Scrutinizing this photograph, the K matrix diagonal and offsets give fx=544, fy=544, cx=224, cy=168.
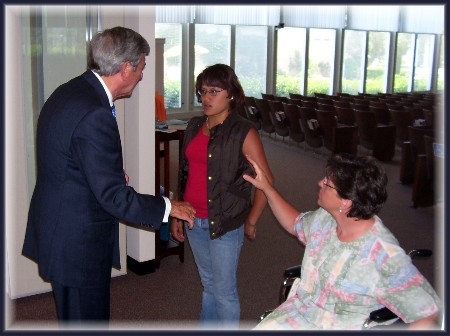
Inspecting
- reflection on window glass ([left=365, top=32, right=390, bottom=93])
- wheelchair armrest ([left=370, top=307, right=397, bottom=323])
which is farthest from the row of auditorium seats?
reflection on window glass ([left=365, top=32, right=390, bottom=93])

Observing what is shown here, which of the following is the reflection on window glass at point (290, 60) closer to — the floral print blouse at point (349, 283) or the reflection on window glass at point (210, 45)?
the reflection on window glass at point (210, 45)

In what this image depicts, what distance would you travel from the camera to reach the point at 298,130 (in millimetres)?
8742

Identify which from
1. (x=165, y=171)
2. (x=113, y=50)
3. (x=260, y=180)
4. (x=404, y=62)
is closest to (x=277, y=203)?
(x=260, y=180)

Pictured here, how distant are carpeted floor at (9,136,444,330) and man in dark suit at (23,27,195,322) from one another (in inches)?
48.6

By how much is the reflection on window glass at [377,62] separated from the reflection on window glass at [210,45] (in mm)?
5010

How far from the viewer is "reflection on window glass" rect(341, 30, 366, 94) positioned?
15258 mm

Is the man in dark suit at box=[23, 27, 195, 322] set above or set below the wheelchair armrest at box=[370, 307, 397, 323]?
above

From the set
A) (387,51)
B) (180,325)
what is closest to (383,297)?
(180,325)

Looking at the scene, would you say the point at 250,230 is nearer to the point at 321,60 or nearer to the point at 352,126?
the point at 352,126

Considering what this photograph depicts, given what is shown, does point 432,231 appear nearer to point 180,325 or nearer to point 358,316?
point 180,325

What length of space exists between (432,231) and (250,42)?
9.01 meters

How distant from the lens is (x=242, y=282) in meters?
3.96

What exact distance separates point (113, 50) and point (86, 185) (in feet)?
1.70

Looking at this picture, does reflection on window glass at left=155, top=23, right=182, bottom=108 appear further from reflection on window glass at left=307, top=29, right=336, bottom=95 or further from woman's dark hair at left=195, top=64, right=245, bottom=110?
woman's dark hair at left=195, top=64, right=245, bottom=110
